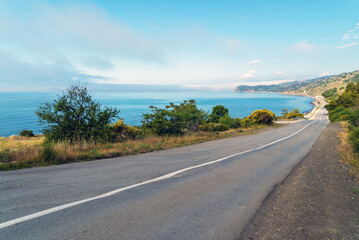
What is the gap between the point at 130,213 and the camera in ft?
11.8

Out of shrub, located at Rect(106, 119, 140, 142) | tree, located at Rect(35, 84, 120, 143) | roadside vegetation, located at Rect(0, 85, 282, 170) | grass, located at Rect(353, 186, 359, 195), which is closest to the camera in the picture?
grass, located at Rect(353, 186, 359, 195)

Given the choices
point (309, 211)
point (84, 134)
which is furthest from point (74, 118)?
point (309, 211)

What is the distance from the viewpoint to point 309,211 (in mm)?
4152

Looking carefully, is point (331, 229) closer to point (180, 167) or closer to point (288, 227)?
point (288, 227)

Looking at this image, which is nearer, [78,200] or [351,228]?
[351,228]

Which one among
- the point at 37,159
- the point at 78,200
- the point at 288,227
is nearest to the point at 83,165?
the point at 37,159

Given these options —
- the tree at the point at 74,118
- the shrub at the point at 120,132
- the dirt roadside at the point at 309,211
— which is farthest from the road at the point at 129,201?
the shrub at the point at 120,132

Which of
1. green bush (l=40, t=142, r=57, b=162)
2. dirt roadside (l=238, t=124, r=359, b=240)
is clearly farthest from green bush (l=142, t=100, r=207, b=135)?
dirt roadside (l=238, t=124, r=359, b=240)

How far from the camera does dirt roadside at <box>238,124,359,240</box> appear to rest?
3342mm

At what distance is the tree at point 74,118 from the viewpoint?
438 inches

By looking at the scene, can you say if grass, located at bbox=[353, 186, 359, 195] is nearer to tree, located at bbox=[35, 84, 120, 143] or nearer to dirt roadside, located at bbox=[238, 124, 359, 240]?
dirt roadside, located at bbox=[238, 124, 359, 240]

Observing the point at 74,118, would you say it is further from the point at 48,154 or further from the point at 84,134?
the point at 48,154

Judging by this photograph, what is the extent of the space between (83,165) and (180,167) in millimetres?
3547

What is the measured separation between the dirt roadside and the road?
0.30 meters
